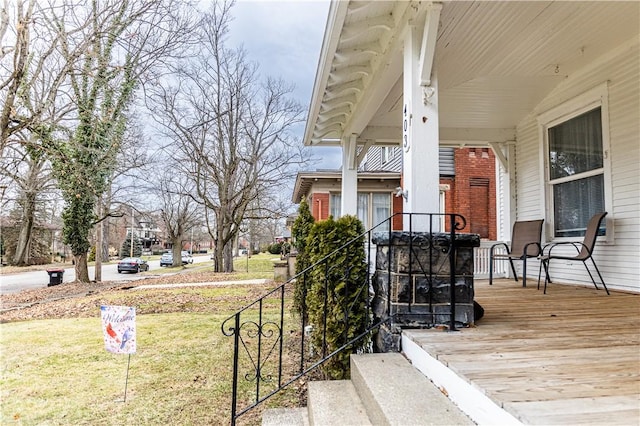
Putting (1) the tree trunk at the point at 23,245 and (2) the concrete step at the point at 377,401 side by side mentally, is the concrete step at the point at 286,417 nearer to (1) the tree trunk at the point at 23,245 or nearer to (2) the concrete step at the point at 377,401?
(2) the concrete step at the point at 377,401

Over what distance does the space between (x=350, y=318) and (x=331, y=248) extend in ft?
1.99

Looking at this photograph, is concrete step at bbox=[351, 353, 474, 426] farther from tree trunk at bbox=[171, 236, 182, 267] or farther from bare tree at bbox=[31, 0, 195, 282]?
tree trunk at bbox=[171, 236, 182, 267]

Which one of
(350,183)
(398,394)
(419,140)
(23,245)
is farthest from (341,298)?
(23,245)

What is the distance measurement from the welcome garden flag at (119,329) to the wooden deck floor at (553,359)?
2466 mm

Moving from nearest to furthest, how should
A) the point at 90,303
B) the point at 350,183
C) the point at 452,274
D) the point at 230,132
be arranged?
the point at 452,274
the point at 350,183
the point at 90,303
the point at 230,132

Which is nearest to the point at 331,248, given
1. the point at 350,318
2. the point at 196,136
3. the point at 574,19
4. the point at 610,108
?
the point at 350,318

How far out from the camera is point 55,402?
9.70 ft

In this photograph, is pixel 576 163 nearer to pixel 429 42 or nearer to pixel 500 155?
pixel 500 155

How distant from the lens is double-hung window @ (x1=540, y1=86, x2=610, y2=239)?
411cm

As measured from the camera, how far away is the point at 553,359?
1776 millimetres

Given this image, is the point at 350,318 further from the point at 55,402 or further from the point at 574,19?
the point at 574,19

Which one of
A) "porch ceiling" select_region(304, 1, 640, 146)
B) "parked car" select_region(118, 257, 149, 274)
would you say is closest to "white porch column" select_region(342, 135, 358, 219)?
"porch ceiling" select_region(304, 1, 640, 146)

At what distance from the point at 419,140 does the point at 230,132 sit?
42.1 ft

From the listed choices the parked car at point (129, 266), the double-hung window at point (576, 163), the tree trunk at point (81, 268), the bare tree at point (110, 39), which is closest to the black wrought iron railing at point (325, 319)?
the double-hung window at point (576, 163)
